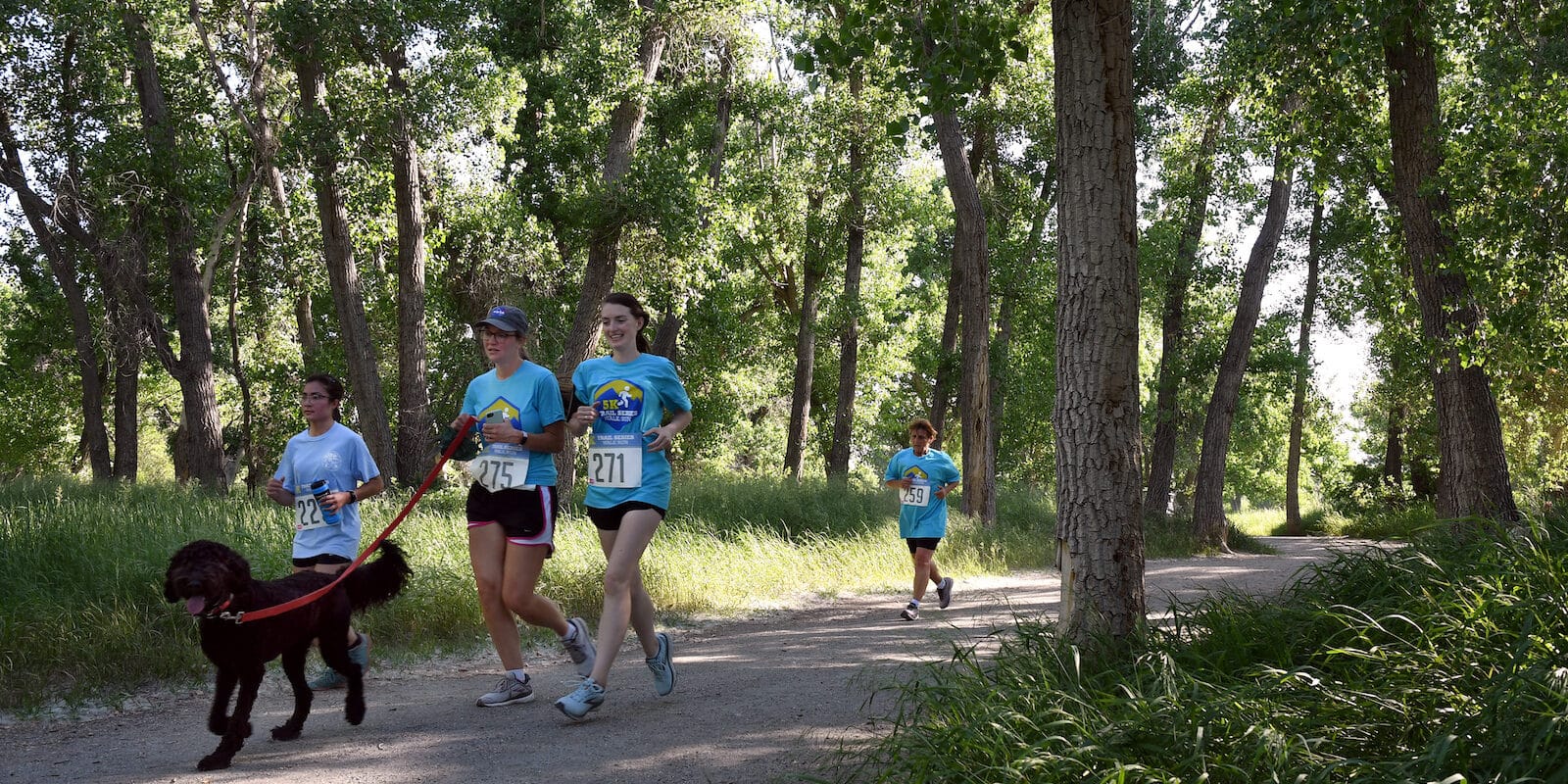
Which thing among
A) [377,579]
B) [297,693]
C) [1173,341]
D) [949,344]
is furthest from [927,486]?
[949,344]

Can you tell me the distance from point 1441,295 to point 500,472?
9641 millimetres

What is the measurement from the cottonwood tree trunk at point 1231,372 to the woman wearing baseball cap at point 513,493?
1713cm

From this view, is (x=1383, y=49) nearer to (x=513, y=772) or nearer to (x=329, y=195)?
(x=513, y=772)

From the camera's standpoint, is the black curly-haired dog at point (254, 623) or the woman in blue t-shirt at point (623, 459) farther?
the woman in blue t-shirt at point (623, 459)

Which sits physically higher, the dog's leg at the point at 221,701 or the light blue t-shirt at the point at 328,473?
the light blue t-shirt at the point at 328,473

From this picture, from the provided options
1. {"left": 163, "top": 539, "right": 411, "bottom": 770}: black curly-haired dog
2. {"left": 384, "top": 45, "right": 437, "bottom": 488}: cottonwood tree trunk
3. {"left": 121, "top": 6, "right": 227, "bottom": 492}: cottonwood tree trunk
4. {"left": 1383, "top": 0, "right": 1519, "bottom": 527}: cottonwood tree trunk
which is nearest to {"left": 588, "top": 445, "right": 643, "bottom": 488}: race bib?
{"left": 163, "top": 539, "right": 411, "bottom": 770}: black curly-haired dog

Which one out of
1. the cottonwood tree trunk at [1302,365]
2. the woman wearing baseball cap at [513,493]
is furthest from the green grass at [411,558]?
the cottonwood tree trunk at [1302,365]

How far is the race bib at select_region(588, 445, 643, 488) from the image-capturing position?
6113 mm

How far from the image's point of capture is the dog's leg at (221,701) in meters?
5.21

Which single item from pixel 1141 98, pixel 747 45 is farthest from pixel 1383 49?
pixel 1141 98

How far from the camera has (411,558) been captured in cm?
952

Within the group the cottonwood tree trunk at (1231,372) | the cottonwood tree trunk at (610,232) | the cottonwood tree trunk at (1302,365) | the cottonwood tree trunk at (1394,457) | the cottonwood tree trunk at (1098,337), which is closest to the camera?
the cottonwood tree trunk at (1098,337)

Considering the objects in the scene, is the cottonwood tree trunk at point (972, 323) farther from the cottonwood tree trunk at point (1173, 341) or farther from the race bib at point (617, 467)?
the race bib at point (617, 467)

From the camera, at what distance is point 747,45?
21000mm
